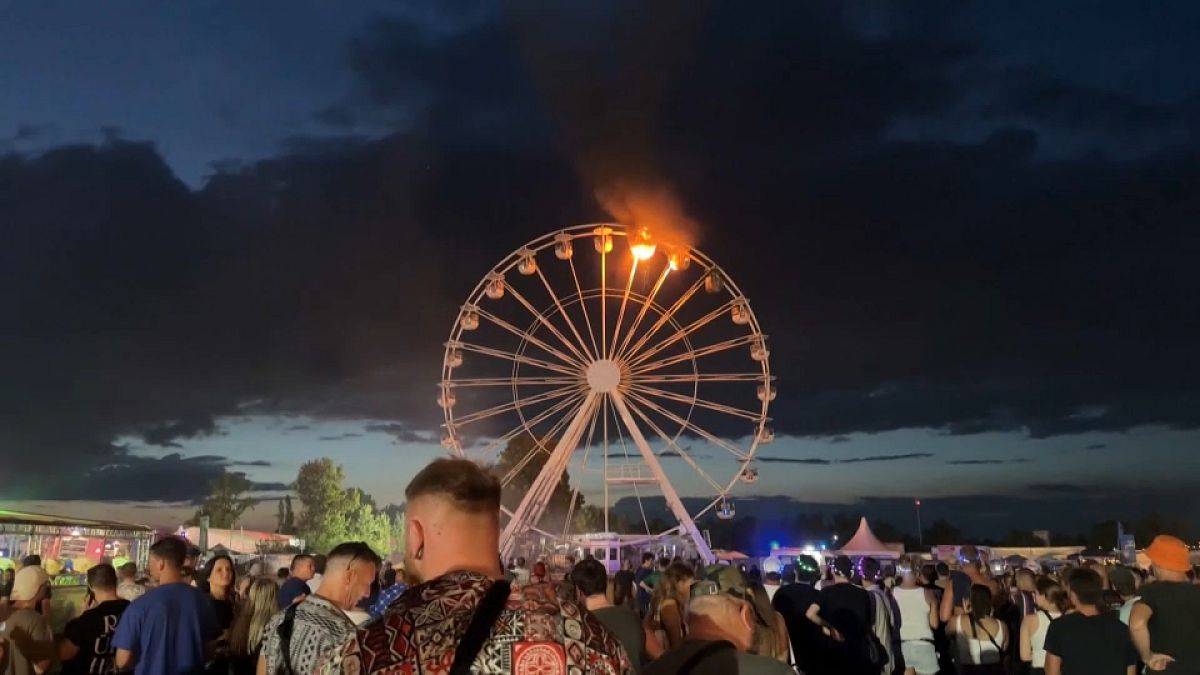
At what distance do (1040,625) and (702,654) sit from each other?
246 inches

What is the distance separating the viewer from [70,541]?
113ft

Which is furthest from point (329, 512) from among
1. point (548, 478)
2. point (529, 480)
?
point (548, 478)

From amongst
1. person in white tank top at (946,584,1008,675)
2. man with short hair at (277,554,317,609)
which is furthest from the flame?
man with short hair at (277,554,317,609)

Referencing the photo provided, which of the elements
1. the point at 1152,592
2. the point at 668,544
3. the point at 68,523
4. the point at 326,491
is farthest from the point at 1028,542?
the point at 1152,592

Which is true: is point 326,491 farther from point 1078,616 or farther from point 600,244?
point 1078,616

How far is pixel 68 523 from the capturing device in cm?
3095

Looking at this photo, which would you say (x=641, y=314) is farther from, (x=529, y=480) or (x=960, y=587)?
(x=529, y=480)

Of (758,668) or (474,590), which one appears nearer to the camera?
(474,590)

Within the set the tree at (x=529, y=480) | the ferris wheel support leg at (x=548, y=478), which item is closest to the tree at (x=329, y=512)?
the tree at (x=529, y=480)

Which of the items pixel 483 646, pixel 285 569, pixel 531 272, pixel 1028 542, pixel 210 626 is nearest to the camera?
pixel 483 646

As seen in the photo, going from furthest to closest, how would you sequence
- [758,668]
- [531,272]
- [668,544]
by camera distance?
[668,544], [531,272], [758,668]

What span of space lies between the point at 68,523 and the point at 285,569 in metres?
22.5

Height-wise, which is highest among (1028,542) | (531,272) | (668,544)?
(531,272)

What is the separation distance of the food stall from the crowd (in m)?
19.4
